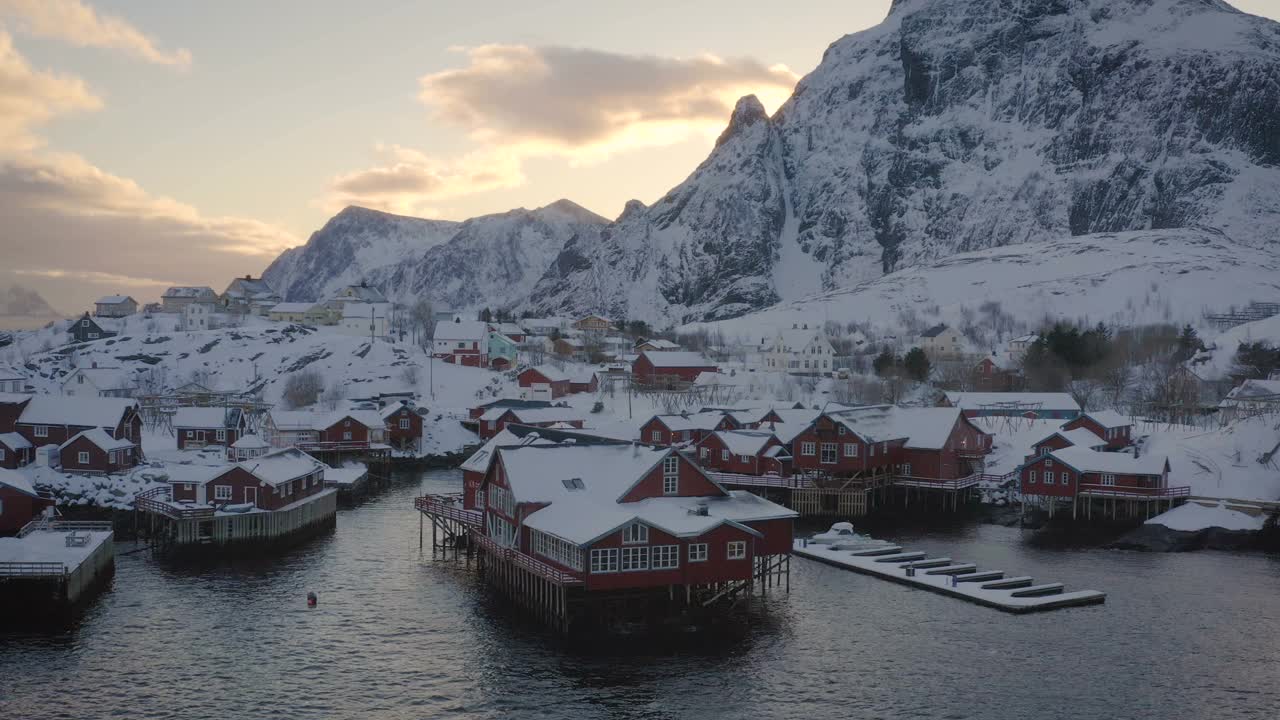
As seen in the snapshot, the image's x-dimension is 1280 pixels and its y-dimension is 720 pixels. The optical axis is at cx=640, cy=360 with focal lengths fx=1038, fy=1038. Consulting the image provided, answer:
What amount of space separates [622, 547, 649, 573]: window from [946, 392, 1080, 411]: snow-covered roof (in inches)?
2730

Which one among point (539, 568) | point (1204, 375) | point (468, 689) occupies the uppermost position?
point (1204, 375)

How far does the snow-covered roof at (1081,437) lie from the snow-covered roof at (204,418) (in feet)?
238

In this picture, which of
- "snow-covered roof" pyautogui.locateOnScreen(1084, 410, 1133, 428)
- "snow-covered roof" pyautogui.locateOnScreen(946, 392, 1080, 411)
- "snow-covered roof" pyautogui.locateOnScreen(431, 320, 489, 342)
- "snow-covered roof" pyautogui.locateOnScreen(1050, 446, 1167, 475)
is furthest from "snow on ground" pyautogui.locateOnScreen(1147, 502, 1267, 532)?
"snow-covered roof" pyautogui.locateOnScreen(431, 320, 489, 342)

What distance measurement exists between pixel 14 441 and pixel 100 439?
703cm

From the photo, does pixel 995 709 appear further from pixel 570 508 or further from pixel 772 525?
pixel 570 508

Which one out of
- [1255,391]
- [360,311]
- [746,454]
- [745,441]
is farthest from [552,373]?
[1255,391]

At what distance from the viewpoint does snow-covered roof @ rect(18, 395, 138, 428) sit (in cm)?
8388

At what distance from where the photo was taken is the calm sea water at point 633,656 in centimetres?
3706

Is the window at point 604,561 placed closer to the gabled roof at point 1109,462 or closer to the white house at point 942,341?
the gabled roof at point 1109,462

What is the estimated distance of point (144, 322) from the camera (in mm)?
184625

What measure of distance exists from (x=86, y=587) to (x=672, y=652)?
2968 cm

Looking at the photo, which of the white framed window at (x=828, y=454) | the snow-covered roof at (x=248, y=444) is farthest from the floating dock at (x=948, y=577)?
the snow-covered roof at (x=248, y=444)

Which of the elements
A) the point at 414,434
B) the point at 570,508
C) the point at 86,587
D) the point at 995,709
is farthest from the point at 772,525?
the point at 414,434

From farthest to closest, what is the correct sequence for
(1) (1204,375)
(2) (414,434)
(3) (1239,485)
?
1. (1) (1204,375)
2. (2) (414,434)
3. (3) (1239,485)
